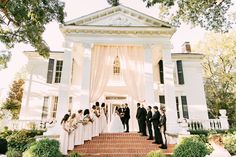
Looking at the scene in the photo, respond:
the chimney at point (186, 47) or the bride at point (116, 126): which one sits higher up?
the chimney at point (186, 47)

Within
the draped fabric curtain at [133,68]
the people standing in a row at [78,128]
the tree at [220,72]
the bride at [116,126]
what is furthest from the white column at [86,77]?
the tree at [220,72]

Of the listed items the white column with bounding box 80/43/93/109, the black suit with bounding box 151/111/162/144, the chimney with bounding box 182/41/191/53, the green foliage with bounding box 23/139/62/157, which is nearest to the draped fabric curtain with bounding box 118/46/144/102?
the white column with bounding box 80/43/93/109

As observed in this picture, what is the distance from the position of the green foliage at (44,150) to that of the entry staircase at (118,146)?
1041 millimetres

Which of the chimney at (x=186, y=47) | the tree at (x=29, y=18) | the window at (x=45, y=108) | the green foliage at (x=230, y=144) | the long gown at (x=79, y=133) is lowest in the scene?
the green foliage at (x=230, y=144)

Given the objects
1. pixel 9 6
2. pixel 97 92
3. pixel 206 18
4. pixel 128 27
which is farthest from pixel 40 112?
pixel 206 18

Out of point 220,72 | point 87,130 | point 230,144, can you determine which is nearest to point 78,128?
point 87,130

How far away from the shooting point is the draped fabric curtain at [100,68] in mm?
12219

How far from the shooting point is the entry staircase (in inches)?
314

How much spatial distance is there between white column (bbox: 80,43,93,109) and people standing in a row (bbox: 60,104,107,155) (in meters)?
1.18

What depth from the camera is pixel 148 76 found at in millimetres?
12258

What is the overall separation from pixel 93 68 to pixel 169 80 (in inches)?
194

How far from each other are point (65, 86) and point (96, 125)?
3.26 m

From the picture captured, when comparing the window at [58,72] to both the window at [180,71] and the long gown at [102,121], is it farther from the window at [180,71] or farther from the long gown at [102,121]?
the window at [180,71]

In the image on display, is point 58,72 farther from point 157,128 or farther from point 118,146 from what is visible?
point 157,128
